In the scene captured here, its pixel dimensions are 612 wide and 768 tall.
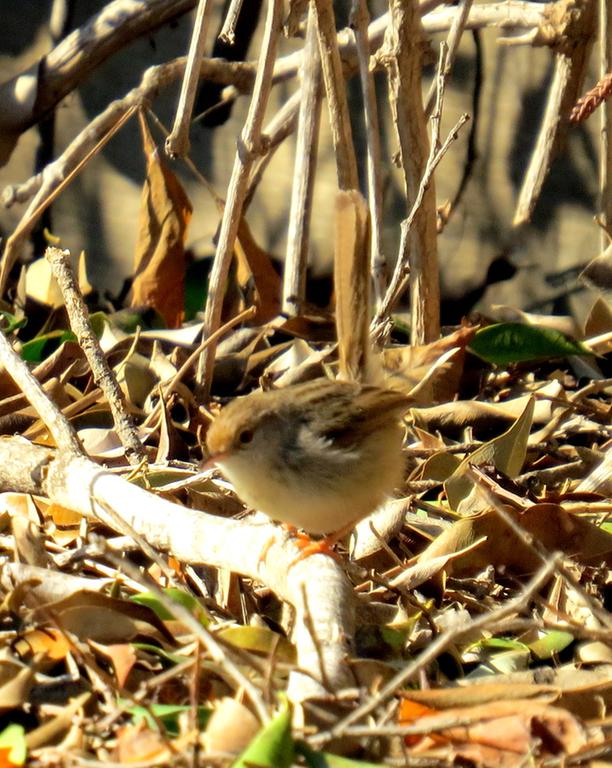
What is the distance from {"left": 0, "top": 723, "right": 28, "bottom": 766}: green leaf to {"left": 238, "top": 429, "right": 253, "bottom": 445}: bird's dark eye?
1270mm

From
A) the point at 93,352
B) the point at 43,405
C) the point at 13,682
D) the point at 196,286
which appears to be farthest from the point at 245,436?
the point at 196,286

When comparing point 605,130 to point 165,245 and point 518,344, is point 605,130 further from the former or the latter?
point 165,245

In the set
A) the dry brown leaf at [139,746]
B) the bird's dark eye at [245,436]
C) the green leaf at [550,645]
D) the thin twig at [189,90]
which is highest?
the thin twig at [189,90]

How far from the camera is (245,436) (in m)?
3.53

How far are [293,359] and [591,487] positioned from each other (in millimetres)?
1498

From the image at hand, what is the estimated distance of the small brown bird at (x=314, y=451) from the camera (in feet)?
11.2

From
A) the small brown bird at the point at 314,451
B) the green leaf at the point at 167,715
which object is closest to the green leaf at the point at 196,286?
the small brown bird at the point at 314,451

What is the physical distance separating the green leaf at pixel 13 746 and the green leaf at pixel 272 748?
0.49m

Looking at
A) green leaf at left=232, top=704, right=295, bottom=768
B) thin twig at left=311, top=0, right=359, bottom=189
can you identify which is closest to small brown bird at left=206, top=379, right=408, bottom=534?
green leaf at left=232, top=704, right=295, bottom=768

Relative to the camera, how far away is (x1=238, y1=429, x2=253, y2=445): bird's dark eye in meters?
3.52

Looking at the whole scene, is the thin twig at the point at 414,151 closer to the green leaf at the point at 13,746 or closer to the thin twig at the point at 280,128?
the thin twig at the point at 280,128

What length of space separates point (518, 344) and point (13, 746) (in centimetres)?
315

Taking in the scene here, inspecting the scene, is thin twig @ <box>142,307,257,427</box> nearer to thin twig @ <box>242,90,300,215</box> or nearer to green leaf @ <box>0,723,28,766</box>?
thin twig @ <box>242,90,300,215</box>

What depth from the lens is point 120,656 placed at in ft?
8.84
